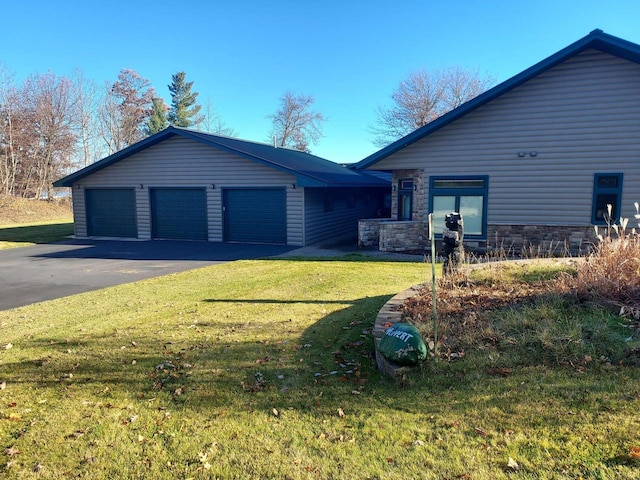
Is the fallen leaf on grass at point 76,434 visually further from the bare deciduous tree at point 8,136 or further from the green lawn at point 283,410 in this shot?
the bare deciduous tree at point 8,136

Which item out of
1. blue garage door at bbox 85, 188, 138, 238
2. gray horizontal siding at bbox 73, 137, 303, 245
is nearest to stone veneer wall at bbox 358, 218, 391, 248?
gray horizontal siding at bbox 73, 137, 303, 245

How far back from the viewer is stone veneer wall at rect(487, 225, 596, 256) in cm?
1225

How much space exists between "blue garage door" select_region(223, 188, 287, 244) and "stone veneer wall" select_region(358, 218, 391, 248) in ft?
9.20

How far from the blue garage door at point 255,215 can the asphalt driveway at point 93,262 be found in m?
0.81

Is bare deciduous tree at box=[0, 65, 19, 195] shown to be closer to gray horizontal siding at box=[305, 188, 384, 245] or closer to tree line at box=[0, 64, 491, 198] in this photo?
tree line at box=[0, 64, 491, 198]

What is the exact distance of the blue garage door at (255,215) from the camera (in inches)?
628

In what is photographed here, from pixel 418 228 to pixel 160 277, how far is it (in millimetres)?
7844

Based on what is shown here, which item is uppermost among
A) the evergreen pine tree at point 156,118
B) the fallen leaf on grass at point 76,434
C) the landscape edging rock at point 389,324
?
the evergreen pine tree at point 156,118

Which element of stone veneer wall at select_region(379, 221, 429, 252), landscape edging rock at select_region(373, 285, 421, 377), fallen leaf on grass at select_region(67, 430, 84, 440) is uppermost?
stone veneer wall at select_region(379, 221, 429, 252)

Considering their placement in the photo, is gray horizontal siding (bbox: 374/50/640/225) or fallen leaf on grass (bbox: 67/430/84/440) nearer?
fallen leaf on grass (bbox: 67/430/84/440)

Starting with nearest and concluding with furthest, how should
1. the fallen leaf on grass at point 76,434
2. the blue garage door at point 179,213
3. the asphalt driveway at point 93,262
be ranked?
the fallen leaf on grass at point 76,434 → the asphalt driveway at point 93,262 → the blue garage door at point 179,213

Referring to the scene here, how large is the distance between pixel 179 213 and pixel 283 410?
49.3 feet

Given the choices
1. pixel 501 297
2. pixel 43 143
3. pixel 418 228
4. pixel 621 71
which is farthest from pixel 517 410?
pixel 43 143

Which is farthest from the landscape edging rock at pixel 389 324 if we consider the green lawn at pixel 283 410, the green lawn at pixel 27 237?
the green lawn at pixel 27 237
